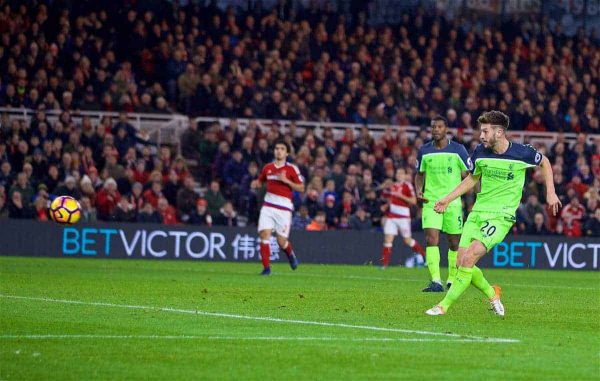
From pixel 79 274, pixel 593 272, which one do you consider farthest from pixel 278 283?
pixel 593 272

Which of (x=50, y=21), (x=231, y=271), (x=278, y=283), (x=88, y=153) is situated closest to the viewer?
(x=278, y=283)

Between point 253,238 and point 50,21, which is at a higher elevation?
point 50,21

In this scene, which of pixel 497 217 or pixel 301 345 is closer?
pixel 301 345

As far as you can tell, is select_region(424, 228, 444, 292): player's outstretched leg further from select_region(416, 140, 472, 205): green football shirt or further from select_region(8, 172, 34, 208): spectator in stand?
select_region(8, 172, 34, 208): spectator in stand

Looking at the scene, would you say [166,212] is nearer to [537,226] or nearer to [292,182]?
[292,182]

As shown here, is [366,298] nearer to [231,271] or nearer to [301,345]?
[301,345]

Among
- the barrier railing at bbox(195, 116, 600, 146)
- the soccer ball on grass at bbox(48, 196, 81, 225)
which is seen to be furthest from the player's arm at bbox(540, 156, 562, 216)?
the barrier railing at bbox(195, 116, 600, 146)

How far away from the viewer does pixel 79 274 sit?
2058cm

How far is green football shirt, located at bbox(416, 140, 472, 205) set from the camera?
59.5 feet

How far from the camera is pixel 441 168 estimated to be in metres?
18.1

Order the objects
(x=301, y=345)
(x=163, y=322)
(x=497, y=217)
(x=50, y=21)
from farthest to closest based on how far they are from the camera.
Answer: (x=50, y=21)
(x=497, y=217)
(x=163, y=322)
(x=301, y=345)

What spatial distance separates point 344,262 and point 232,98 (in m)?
5.44

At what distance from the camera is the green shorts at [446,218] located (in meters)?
18.0

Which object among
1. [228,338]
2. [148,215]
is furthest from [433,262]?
[148,215]
